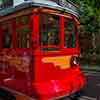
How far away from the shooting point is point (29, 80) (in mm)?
7574

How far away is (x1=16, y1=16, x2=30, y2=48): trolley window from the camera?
7758 millimetres

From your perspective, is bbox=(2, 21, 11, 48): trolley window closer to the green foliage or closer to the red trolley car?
the red trolley car

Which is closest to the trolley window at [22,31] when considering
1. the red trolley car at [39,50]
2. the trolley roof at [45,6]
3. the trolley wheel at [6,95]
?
the red trolley car at [39,50]

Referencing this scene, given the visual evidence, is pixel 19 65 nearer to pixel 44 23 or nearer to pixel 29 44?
pixel 29 44

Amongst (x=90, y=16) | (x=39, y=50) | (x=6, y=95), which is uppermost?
(x=90, y=16)

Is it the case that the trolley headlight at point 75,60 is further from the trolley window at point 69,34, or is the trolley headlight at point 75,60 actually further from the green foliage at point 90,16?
the green foliage at point 90,16

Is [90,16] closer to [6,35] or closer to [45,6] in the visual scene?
[6,35]

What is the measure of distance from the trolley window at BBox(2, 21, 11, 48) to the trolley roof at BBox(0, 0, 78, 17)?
12.0 inches

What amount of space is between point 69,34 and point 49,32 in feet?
2.80

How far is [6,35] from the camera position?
8.67 m

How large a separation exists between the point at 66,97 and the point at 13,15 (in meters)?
2.48

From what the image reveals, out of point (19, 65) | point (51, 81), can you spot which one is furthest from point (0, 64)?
point (51, 81)

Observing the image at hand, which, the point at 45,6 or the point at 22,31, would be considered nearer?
the point at 45,6

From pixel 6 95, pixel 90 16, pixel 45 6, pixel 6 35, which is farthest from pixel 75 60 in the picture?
pixel 90 16
